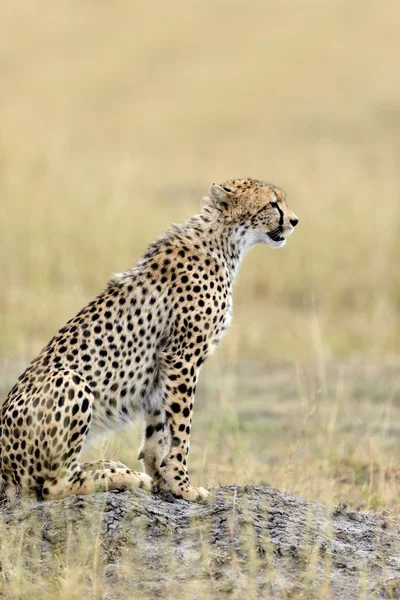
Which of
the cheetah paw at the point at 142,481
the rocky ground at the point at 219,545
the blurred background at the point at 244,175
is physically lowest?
the rocky ground at the point at 219,545

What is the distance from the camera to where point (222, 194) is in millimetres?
4383

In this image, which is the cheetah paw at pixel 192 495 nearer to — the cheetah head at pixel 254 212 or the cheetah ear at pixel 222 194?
the cheetah head at pixel 254 212

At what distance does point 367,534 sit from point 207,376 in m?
4.42

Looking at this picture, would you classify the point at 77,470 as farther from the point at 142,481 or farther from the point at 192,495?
the point at 192,495

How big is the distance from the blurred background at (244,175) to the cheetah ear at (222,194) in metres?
1.19

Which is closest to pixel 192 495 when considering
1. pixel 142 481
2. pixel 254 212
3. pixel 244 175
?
pixel 142 481

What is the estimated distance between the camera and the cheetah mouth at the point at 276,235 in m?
4.38

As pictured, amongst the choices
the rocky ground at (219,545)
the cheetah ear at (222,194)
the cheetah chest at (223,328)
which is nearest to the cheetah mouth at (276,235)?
the cheetah ear at (222,194)

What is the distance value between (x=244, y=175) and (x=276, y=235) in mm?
10627

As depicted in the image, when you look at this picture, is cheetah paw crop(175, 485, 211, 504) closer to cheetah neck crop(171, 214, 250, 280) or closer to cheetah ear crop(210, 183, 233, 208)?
cheetah neck crop(171, 214, 250, 280)

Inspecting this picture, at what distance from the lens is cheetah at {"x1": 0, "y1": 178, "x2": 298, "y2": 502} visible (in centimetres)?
380

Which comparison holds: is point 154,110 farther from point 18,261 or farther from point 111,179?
point 18,261

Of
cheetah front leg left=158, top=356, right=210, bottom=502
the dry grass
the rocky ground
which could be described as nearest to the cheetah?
cheetah front leg left=158, top=356, right=210, bottom=502

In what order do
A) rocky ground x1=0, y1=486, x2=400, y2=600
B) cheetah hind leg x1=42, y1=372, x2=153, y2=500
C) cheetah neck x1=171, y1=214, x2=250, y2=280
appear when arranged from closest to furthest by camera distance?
rocky ground x1=0, y1=486, x2=400, y2=600, cheetah hind leg x1=42, y1=372, x2=153, y2=500, cheetah neck x1=171, y1=214, x2=250, y2=280
